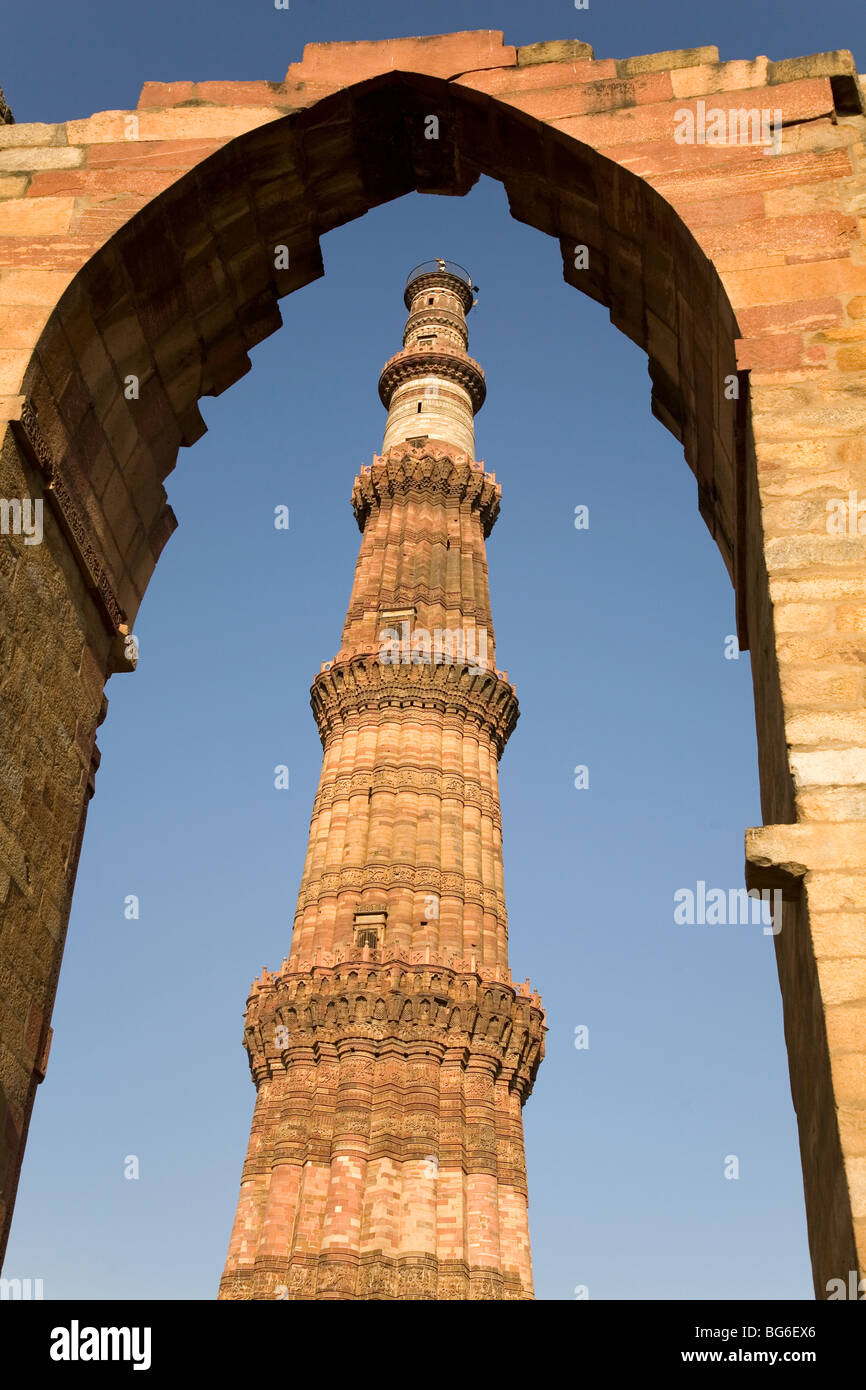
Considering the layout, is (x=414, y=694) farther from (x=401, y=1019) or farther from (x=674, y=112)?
(x=674, y=112)

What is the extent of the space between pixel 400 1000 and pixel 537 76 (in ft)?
45.2

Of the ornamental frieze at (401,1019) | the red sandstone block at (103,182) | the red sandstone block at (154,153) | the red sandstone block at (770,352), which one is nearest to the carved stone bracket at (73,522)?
the red sandstone block at (103,182)

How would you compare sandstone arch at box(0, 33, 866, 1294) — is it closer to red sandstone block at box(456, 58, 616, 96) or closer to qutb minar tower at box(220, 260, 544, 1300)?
red sandstone block at box(456, 58, 616, 96)

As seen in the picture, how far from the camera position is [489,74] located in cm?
525

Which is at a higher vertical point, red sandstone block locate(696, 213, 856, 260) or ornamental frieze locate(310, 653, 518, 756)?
ornamental frieze locate(310, 653, 518, 756)

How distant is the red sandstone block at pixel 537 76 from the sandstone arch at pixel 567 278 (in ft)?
0.05

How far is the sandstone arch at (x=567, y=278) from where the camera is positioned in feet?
10.9

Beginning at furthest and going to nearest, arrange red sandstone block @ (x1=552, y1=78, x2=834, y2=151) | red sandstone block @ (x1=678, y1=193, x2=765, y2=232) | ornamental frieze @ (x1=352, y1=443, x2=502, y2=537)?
ornamental frieze @ (x1=352, y1=443, x2=502, y2=537) < red sandstone block @ (x1=552, y1=78, x2=834, y2=151) < red sandstone block @ (x1=678, y1=193, x2=765, y2=232)

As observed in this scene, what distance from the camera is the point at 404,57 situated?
17.7 ft

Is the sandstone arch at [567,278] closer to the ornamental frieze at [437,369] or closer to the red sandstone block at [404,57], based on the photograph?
the red sandstone block at [404,57]

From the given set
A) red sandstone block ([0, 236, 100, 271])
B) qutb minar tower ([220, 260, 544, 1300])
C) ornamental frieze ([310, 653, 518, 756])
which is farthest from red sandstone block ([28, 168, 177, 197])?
ornamental frieze ([310, 653, 518, 756])

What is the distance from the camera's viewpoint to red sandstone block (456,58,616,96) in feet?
16.8

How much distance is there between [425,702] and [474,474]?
6.92 meters

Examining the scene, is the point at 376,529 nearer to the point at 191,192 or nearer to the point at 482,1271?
the point at 482,1271
